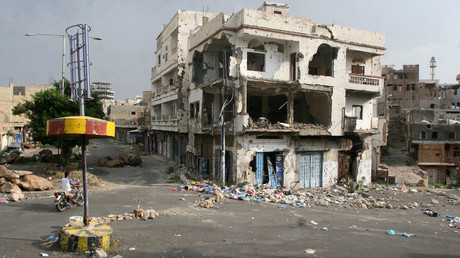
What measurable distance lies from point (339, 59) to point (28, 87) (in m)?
45.1

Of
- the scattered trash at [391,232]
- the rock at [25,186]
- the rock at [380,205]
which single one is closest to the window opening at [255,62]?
the rock at [380,205]

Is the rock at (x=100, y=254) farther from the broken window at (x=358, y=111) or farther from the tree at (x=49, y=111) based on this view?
the broken window at (x=358, y=111)

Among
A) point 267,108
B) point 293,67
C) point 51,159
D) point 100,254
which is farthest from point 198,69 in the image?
point 100,254

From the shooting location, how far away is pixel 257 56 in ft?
70.6

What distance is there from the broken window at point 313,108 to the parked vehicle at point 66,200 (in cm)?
1520

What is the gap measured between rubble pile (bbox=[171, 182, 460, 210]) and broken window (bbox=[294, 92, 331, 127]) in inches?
188

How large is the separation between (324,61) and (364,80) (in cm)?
300

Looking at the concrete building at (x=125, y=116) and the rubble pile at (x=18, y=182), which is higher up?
the concrete building at (x=125, y=116)

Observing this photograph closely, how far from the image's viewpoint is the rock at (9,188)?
1431cm

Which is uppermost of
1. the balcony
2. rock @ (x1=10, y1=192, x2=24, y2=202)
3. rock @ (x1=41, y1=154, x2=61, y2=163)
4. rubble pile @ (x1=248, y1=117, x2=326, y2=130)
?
the balcony

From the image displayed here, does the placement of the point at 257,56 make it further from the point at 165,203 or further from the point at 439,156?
the point at 439,156

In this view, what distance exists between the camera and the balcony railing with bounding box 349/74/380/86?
71.2 ft

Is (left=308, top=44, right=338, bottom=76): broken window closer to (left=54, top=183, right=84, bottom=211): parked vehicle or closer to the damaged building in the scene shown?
the damaged building

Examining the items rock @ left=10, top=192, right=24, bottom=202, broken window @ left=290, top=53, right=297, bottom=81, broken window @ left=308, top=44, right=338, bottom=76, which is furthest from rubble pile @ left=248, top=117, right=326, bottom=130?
rock @ left=10, top=192, right=24, bottom=202
